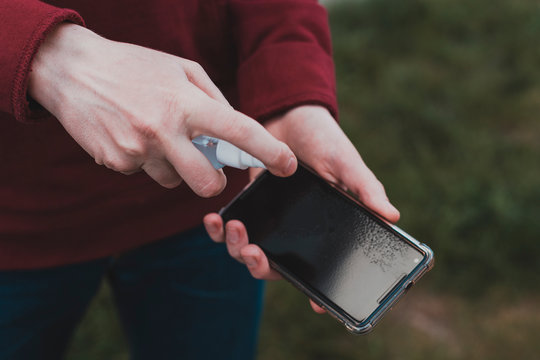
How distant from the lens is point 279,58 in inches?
41.8

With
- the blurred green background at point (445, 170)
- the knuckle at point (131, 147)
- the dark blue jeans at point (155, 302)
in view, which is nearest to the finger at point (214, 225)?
the dark blue jeans at point (155, 302)

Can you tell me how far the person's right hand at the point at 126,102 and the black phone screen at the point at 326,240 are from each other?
425mm

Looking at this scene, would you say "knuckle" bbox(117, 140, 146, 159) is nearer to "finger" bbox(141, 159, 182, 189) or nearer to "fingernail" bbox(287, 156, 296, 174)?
"finger" bbox(141, 159, 182, 189)

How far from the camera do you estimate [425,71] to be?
2.80m

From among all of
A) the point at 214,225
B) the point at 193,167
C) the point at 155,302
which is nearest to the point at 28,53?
the point at 193,167

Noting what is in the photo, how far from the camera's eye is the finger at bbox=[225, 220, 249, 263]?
1.03 m

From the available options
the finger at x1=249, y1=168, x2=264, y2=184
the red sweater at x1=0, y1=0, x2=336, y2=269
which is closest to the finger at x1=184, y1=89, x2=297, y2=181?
the red sweater at x1=0, y1=0, x2=336, y2=269

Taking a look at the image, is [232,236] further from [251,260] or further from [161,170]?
[161,170]

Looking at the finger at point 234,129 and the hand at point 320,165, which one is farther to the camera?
the hand at point 320,165

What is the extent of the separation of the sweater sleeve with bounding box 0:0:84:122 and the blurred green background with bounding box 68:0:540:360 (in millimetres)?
1434

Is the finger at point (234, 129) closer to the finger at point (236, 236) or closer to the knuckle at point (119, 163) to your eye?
the knuckle at point (119, 163)

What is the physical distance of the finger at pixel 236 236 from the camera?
1034 millimetres

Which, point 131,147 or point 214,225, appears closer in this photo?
point 131,147

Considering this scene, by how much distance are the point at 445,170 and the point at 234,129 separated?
189cm
